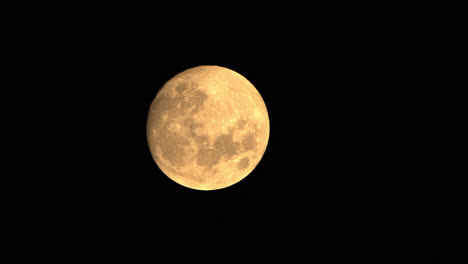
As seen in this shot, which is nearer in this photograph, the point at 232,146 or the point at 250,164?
the point at 232,146

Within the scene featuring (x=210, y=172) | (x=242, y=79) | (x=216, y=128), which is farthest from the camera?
(x=242, y=79)

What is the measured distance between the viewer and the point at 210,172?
4348 millimetres

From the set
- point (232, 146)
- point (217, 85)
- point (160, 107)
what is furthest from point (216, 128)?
point (160, 107)

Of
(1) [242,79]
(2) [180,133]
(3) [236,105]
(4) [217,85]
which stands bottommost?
(2) [180,133]

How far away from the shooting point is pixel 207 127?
4059 mm

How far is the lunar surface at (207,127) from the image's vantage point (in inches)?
161

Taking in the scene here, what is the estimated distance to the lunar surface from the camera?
4.10 meters

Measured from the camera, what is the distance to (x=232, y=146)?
4223 millimetres

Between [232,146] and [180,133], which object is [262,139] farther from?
[180,133]

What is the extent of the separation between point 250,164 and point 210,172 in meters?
0.64

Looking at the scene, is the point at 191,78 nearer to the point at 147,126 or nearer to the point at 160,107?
the point at 160,107

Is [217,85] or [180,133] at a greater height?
[217,85]

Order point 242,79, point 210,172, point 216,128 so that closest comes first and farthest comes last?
point 216,128 → point 210,172 → point 242,79

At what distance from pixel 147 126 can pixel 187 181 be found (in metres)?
1.05
